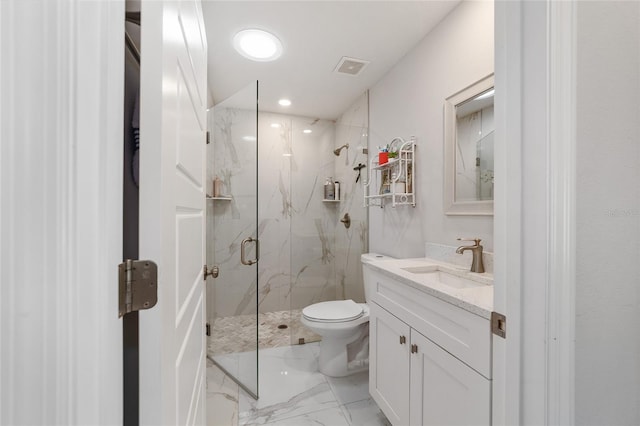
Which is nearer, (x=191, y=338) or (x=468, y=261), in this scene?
(x=191, y=338)

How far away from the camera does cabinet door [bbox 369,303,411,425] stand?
1.33 m

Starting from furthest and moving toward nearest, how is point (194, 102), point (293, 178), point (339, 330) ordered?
point (293, 178) < point (339, 330) < point (194, 102)

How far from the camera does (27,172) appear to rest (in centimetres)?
38

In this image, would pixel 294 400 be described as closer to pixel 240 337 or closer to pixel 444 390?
pixel 240 337

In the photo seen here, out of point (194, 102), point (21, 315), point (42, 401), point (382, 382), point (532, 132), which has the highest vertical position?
point (194, 102)

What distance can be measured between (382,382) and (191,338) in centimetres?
112

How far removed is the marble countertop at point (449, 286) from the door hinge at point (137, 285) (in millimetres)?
906

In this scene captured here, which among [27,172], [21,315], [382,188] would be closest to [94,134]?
[27,172]

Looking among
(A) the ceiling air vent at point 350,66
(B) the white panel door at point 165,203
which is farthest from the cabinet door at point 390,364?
(A) the ceiling air vent at point 350,66

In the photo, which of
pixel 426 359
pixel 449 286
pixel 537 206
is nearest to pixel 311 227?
pixel 449 286

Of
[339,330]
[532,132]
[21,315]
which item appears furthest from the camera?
[339,330]

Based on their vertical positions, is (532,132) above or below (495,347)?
above

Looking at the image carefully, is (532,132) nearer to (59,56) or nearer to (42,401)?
(59,56)

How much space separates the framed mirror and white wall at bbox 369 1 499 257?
53 millimetres
